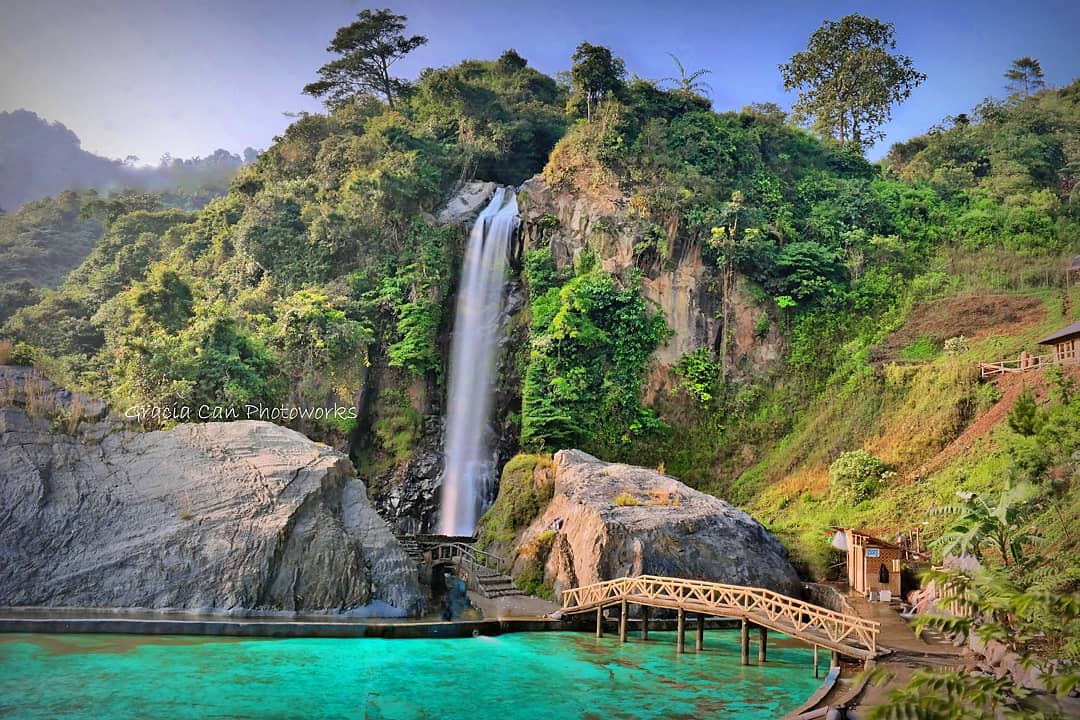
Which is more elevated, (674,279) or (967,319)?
(674,279)

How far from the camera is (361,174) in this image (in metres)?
38.2

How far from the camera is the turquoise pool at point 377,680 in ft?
40.0

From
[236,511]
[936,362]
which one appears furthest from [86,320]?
[936,362]

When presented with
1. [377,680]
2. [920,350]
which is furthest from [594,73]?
[377,680]

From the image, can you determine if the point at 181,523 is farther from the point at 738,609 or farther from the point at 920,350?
the point at 920,350

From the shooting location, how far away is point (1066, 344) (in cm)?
2517

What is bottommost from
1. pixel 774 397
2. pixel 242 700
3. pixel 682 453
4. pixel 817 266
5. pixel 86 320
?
pixel 242 700

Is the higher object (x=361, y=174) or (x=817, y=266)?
(x=361, y=174)

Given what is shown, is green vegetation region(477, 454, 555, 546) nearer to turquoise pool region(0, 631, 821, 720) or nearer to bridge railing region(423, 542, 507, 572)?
bridge railing region(423, 542, 507, 572)

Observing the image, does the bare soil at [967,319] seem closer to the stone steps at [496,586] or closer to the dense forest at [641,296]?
the dense forest at [641,296]

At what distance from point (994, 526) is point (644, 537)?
26.3ft

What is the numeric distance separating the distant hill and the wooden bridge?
41986 millimetres

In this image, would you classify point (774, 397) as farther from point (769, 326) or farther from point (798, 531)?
point (798, 531)

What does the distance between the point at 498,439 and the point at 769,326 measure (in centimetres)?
1221
